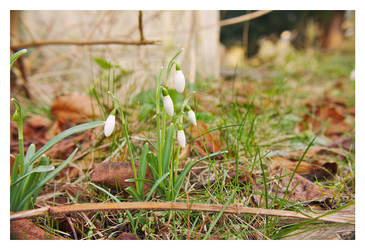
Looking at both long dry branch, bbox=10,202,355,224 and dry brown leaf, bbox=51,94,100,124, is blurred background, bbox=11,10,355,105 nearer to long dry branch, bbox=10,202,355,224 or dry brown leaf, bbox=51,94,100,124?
dry brown leaf, bbox=51,94,100,124

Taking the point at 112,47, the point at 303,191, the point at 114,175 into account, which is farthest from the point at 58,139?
the point at 112,47

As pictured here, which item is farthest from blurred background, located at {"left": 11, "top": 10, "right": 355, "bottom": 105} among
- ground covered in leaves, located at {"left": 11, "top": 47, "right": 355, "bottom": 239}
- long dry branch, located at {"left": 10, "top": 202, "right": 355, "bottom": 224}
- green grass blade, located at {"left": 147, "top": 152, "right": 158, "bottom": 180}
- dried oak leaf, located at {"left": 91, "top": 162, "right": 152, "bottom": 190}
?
long dry branch, located at {"left": 10, "top": 202, "right": 355, "bottom": 224}

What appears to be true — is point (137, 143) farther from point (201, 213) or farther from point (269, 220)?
point (269, 220)

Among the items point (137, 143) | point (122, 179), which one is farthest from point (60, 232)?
point (137, 143)

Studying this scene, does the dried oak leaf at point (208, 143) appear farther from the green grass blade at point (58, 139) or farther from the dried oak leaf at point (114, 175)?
the green grass blade at point (58, 139)

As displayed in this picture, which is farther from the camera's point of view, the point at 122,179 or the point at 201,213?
the point at 122,179

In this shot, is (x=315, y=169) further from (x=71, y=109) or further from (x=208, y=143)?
(x=71, y=109)
